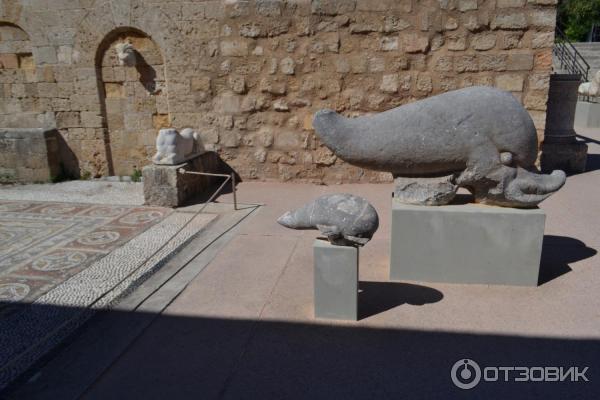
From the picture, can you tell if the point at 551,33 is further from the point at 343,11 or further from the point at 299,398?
the point at 299,398

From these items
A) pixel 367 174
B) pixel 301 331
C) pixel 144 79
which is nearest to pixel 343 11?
pixel 367 174

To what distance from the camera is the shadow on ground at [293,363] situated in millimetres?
2285

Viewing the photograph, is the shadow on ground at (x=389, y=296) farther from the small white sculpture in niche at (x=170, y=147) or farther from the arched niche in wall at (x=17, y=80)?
the arched niche in wall at (x=17, y=80)

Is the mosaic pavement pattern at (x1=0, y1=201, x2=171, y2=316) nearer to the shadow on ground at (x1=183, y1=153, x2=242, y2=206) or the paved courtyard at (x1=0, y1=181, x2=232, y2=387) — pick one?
the paved courtyard at (x1=0, y1=181, x2=232, y2=387)

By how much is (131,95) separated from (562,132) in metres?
6.20

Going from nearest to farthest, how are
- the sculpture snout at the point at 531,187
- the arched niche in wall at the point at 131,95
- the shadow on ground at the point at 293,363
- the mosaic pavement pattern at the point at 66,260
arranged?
the shadow on ground at the point at 293,363, the mosaic pavement pattern at the point at 66,260, the sculpture snout at the point at 531,187, the arched niche in wall at the point at 131,95

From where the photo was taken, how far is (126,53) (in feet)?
20.7

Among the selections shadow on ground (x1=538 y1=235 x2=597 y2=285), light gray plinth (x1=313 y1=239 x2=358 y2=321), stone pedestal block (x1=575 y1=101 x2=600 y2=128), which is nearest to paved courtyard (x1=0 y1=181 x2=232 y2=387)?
light gray plinth (x1=313 y1=239 x2=358 y2=321)

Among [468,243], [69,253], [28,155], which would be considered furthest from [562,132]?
[28,155]

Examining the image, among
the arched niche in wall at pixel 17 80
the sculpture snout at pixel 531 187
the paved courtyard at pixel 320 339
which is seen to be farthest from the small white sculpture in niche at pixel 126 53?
the sculpture snout at pixel 531 187

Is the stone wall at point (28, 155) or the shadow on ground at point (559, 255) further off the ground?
the stone wall at point (28, 155)

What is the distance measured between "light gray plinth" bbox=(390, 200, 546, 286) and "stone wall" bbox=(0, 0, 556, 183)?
2.93 m

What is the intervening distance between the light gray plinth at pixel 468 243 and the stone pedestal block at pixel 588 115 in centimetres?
949

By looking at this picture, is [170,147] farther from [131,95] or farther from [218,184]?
[131,95]
